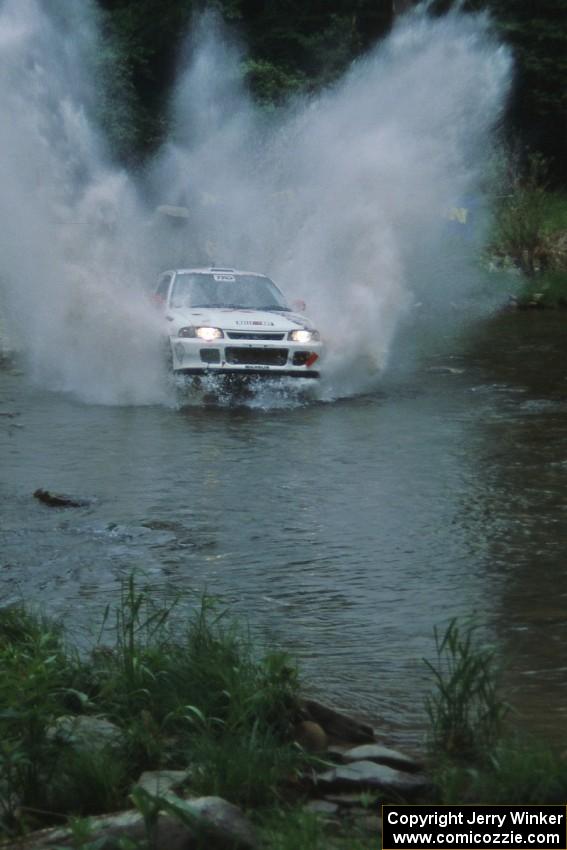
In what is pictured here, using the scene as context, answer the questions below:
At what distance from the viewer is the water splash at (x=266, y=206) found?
17.5 metres

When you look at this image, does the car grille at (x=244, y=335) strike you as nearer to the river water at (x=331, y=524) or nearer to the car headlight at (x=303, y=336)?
the car headlight at (x=303, y=336)

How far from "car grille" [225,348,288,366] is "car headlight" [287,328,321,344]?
174 mm

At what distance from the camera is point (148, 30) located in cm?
3794

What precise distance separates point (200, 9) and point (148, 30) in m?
1.51

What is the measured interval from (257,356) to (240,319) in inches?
17.5

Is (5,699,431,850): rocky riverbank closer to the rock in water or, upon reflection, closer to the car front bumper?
the rock in water

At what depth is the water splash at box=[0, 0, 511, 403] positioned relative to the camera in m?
17.5

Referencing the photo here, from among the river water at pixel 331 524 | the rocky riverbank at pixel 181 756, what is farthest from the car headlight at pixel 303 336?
the rocky riverbank at pixel 181 756

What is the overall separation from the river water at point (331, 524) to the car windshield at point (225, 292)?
1.43 meters

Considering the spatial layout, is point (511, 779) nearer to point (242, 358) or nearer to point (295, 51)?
point (242, 358)

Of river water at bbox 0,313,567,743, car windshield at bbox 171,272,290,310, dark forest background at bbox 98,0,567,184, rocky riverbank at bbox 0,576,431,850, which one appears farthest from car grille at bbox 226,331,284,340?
dark forest background at bbox 98,0,567,184

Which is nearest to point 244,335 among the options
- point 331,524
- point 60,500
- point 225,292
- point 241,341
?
point 241,341

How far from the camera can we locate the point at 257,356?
1525cm

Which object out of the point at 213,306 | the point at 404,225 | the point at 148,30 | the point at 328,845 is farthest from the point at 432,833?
the point at 148,30
